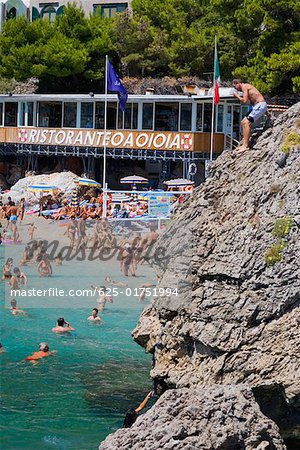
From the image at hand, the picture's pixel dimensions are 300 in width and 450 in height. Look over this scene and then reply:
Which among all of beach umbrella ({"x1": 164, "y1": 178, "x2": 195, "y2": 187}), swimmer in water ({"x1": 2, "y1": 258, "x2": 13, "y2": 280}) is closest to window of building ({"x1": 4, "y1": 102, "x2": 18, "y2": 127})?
beach umbrella ({"x1": 164, "y1": 178, "x2": 195, "y2": 187})

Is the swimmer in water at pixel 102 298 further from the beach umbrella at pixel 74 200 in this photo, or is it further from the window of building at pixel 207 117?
the window of building at pixel 207 117

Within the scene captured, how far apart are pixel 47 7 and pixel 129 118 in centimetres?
2581

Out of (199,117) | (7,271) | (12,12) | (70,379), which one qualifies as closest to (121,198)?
(199,117)

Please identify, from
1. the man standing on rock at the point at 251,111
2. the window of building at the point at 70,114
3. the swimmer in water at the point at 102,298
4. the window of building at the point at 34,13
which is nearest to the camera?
the man standing on rock at the point at 251,111

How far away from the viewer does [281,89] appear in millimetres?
46594

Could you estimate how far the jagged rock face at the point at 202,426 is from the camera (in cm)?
929

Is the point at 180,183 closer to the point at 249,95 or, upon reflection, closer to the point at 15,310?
the point at 15,310

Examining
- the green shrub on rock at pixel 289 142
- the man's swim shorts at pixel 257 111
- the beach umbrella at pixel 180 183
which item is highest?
the man's swim shorts at pixel 257 111

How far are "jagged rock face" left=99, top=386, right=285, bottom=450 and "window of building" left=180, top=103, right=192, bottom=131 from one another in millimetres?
36144

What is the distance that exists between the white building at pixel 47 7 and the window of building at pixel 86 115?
1854 centimetres

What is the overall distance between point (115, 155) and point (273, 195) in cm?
3380

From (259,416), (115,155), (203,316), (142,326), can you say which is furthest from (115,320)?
(115,155)

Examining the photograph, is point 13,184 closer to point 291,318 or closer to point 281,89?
point 281,89

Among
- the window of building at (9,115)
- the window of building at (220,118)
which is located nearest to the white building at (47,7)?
the window of building at (9,115)
